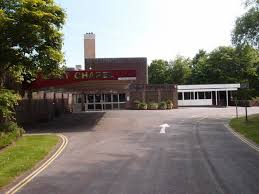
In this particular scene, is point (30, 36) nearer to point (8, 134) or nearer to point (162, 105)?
point (8, 134)

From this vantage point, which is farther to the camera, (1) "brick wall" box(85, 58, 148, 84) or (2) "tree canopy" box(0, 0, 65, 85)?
(1) "brick wall" box(85, 58, 148, 84)

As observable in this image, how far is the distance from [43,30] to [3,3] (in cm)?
243

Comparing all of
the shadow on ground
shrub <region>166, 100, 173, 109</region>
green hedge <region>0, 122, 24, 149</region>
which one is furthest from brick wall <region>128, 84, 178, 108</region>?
green hedge <region>0, 122, 24, 149</region>

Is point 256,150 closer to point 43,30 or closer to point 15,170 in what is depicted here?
point 15,170

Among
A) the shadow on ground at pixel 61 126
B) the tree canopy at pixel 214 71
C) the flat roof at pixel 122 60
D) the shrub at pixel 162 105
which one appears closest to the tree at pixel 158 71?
the tree canopy at pixel 214 71

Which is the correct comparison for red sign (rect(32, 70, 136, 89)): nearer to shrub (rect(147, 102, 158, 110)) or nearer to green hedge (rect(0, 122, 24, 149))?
green hedge (rect(0, 122, 24, 149))

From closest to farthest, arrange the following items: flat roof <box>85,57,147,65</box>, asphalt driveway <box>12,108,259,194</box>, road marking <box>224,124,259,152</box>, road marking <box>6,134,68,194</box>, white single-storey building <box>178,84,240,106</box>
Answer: asphalt driveway <box>12,108,259,194</box> → road marking <box>6,134,68,194</box> → road marking <box>224,124,259,152</box> → white single-storey building <box>178,84,240,106</box> → flat roof <box>85,57,147,65</box>

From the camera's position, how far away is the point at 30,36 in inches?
953

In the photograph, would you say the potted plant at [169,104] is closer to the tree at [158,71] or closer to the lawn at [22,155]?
the lawn at [22,155]

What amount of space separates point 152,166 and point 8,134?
10468 mm

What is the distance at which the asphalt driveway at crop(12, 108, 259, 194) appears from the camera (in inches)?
464

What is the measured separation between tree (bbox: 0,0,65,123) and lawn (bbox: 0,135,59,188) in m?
2.85

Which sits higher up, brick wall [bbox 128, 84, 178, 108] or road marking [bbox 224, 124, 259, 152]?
brick wall [bbox 128, 84, 178, 108]

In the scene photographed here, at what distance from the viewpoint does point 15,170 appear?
15078mm
